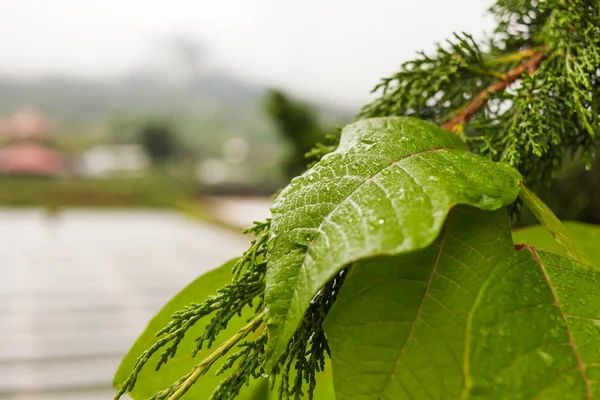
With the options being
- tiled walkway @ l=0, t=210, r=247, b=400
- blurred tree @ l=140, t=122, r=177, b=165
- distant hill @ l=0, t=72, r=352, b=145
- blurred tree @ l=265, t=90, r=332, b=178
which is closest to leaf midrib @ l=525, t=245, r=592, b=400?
tiled walkway @ l=0, t=210, r=247, b=400

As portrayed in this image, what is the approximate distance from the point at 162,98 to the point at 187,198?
9985 mm

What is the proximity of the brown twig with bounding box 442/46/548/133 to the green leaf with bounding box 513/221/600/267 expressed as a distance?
61 millimetres

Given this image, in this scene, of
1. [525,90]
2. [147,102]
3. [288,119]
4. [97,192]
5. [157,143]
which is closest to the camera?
[525,90]

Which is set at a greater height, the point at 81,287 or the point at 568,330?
the point at 81,287

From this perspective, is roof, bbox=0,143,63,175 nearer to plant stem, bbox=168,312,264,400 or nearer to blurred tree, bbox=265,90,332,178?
blurred tree, bbox=265,90,332,178

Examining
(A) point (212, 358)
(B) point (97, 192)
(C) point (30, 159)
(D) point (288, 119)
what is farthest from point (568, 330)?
(C) point (30, 159)

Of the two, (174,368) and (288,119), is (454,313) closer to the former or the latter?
(174,368)

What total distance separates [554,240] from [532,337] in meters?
0.14

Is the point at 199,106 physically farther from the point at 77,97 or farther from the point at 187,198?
the point at 187,198

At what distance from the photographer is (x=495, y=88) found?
29 centimetres

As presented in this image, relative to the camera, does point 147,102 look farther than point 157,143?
Yes

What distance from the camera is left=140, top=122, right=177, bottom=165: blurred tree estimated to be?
11.6m

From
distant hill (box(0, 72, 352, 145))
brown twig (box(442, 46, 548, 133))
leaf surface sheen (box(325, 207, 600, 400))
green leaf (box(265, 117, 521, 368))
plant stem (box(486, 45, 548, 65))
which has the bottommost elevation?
leaf surface sheen (box(325, 207, 600, 400))

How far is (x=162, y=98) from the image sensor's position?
65.5ft
